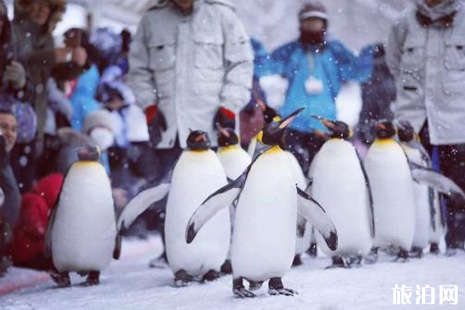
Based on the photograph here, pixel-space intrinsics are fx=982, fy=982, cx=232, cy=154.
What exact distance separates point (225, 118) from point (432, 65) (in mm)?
540

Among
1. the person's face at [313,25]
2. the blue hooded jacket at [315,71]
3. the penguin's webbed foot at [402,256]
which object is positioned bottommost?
the penguin's webbed foot at [402,256]

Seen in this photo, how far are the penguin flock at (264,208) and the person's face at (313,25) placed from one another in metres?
0.23

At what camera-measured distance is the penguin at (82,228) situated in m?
2.46

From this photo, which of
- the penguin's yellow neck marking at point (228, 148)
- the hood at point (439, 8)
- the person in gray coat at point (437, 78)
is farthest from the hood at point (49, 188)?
the hood at point (439, 8)

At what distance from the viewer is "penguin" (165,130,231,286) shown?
2291 mm

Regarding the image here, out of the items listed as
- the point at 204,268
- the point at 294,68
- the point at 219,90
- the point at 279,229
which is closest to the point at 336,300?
the point at 279,229

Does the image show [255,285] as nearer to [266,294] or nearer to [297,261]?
[266,294]

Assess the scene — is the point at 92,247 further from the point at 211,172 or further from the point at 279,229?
the point at 279,229

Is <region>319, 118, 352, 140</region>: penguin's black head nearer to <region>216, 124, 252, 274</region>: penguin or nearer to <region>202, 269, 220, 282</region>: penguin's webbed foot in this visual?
<region>216, 124, 252, 274</region>: penguin

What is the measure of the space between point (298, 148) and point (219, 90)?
271 mm

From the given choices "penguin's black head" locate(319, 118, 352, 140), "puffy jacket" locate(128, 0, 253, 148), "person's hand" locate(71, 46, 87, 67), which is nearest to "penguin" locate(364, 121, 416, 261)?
"penguin's black head" locate(319, 118, 352, 140)

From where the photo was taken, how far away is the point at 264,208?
204cm

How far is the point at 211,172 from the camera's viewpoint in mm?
2295

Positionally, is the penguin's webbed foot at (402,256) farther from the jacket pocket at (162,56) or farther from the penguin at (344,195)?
the jacket pocket at (162,56)
